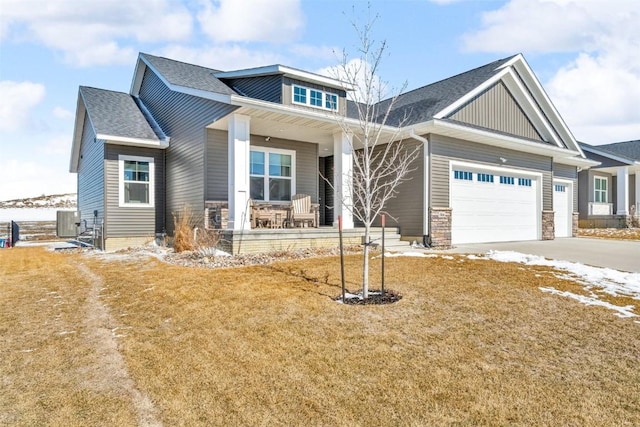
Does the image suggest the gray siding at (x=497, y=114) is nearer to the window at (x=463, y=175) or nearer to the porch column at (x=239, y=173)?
the window at (x=463, y=175)

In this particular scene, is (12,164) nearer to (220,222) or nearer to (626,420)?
(220,222)

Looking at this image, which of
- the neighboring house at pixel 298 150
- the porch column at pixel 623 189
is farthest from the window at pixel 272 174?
the porch column at pixel 623 189

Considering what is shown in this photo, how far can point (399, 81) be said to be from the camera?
777 centimetres

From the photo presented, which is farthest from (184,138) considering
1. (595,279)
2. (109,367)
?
(595,279)

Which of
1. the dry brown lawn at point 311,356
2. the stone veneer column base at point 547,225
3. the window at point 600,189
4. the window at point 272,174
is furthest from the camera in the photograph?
the window at point 600,189

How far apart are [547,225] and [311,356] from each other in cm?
1355

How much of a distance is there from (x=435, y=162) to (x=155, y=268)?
313 inches

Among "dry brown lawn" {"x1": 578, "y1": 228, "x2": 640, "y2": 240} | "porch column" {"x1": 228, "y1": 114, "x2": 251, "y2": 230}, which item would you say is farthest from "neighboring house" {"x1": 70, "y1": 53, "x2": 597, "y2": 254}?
"dry brown lawn" {"x1": 578, "y1": 228, "x2": 640, "y2": 240}

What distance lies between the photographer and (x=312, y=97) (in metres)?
12.0

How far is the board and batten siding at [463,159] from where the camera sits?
1111 cm

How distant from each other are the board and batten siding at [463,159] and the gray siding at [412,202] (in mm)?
350

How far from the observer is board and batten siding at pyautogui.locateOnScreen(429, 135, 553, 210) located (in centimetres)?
1111

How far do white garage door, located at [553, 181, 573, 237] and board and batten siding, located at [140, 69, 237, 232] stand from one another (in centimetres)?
1406

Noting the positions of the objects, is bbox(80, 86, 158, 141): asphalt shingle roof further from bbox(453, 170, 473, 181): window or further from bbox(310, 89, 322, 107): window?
bbox(453, 170, 473, 181): window
